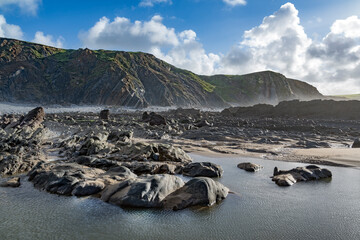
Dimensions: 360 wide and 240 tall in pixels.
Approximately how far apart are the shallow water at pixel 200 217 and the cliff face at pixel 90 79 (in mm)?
95912

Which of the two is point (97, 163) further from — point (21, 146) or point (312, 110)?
point (312, 110)

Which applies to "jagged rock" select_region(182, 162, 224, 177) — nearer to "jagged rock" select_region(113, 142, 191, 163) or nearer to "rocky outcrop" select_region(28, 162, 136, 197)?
"jagged rock" select_region(113, 142, 191, 163)

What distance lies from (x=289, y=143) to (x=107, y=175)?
18.4 m

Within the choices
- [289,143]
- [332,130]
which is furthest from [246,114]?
[289,143]

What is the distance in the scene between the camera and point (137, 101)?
105625 mm

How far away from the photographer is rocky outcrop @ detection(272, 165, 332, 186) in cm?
1245

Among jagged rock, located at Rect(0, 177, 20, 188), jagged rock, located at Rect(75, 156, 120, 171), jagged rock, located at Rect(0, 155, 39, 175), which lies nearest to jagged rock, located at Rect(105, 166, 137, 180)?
jagged rock, located at Rect(75, 156, 120, 171)

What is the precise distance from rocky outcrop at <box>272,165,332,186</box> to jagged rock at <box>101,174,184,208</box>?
483 centimetres

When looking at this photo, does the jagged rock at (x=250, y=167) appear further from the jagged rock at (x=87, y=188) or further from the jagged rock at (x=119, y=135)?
the jagged rock at (x=119, y=135)

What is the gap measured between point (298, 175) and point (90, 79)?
112060 millimetres

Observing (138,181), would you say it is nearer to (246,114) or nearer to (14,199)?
(14,199)

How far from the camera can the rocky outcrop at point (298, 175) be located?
40.9ft

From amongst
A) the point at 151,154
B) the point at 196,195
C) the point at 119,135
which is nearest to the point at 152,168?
the point at 151,154

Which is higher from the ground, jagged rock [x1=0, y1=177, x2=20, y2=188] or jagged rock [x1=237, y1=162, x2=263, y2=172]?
jagged rock [x1=237, y1=162, x2=263, y2=172]
